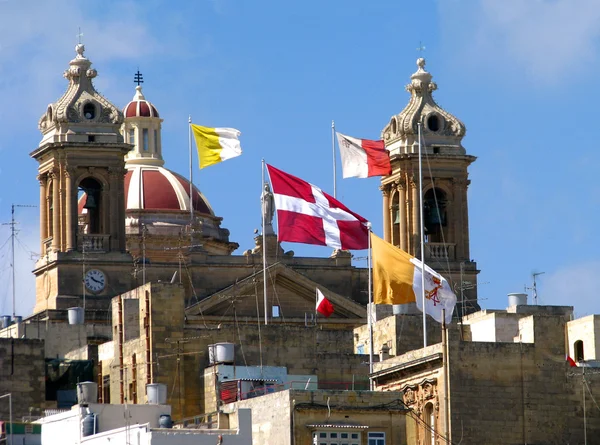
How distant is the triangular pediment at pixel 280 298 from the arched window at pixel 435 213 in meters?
7.53

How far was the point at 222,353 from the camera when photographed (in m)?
79.9

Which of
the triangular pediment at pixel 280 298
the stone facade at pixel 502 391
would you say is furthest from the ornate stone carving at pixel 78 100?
the stone facade at pixel 502 391

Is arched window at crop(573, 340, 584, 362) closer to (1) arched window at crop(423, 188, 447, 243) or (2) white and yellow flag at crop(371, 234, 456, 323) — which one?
(2) white and yellow flag at crop(371, 234, 456, 323)

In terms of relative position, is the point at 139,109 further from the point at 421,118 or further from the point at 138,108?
the point at 421,118

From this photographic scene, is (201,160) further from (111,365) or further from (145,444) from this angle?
(145,444)

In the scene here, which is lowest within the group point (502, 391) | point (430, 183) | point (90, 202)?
point (502, 391)

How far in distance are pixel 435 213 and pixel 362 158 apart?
23972 mm

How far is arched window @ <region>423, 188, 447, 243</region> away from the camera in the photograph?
386 ft

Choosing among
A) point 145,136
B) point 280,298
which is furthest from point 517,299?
point 145,136

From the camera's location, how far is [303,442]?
70438mm

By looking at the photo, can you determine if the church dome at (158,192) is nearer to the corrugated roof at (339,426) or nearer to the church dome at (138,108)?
the church dome at (138,108)

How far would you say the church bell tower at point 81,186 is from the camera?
111625 mm

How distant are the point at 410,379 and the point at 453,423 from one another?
2.95 meters

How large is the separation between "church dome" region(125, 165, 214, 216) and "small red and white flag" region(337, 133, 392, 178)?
32.2 m
